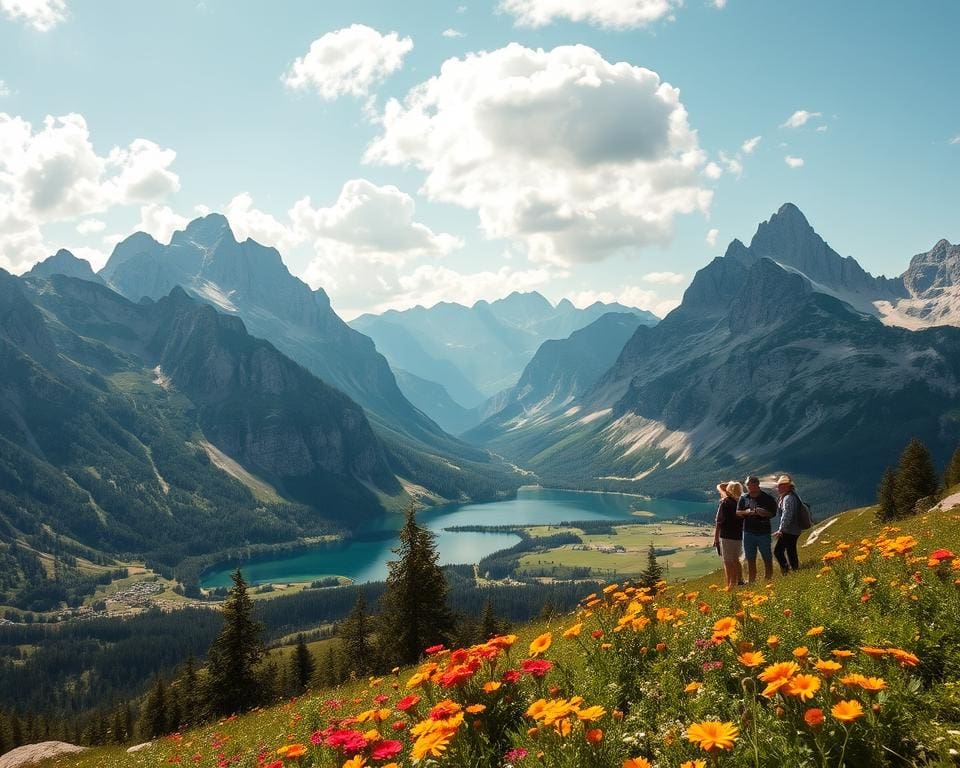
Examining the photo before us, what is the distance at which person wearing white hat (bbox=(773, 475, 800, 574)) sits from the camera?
18688 mm

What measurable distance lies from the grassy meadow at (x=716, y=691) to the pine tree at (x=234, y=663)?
4224 cm

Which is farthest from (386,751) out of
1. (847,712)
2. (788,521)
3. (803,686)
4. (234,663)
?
(234,663)

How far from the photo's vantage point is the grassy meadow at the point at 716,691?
169 inches

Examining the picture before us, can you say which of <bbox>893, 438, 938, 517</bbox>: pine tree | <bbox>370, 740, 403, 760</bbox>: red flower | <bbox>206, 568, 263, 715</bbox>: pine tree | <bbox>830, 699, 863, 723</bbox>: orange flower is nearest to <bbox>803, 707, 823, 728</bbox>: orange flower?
<bbox>830, 699, 863, 723</bbox>: orange flower

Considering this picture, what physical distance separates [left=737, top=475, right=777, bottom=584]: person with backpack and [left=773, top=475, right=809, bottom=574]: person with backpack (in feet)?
1.95

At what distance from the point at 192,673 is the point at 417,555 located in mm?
40680

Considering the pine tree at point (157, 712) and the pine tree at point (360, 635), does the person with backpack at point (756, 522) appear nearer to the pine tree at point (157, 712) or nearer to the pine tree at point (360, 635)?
the pine tree at point (360, 635)

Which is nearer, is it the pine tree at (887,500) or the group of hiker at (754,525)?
the group of hiker at (754,525)

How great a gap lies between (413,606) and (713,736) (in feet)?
146

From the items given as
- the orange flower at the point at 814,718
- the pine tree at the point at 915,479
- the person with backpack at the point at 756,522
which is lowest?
the pine tree at the point at 915,479

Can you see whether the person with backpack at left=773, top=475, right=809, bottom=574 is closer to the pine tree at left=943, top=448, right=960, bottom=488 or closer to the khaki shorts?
the khaki shorts

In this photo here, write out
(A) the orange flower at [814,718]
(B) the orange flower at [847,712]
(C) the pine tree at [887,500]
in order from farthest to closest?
1. (C) the pine tree at [887,500]
2. (A) the orange flower at [814,718]
3. (B) the orange flower at [847,712]

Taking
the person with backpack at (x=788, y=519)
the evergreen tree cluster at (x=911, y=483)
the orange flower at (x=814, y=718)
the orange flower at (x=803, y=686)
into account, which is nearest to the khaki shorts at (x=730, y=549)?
the person with backpack at (x=788, y=519)

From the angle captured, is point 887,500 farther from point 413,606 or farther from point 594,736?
point 594,736
